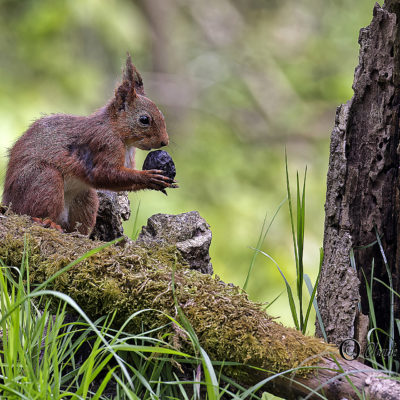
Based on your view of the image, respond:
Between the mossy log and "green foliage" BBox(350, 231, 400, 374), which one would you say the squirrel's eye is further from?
"green foliage" BBox(350, 231, 400, 374)

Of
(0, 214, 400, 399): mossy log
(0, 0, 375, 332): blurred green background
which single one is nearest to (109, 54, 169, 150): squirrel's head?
(0, 214, 400, 399): mossy log

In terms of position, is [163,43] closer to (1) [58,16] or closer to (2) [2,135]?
(1) [58,16]

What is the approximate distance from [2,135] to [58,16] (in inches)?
64.6

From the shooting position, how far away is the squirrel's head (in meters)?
2.79

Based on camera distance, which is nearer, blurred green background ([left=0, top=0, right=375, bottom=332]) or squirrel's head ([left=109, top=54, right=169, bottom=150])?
squirrel's head ([left=109, top=54, right=169, bottom=150])

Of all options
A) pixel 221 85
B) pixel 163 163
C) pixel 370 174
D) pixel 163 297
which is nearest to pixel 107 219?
pixel 163 163

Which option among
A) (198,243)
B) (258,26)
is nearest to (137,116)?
(198,243)

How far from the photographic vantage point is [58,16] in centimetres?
553

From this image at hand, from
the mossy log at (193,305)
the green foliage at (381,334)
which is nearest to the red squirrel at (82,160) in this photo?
the mossy log at (193,305)

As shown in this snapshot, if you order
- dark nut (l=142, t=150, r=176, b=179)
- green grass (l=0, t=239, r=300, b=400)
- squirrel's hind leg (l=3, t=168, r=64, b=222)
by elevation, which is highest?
dark nut (l=142, t=150, r=176, b=179)

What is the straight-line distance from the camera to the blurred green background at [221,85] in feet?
17.9

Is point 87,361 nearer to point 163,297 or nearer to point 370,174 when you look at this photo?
point 163,297

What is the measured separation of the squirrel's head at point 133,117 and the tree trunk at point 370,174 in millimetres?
882

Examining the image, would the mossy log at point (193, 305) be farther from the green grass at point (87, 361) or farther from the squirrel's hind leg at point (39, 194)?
the squirrel's hind leg at point (39, 194)
